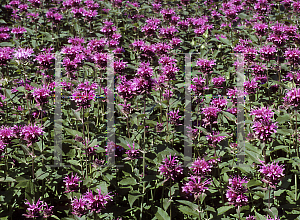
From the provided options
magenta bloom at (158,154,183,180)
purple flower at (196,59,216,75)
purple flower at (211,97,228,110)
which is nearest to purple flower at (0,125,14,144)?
magenta bloom at (158,154,183,180)

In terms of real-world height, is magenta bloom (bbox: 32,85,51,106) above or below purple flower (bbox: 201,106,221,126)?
above

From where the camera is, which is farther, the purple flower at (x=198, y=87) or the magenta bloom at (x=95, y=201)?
the purple flower at (x=198, y=87)

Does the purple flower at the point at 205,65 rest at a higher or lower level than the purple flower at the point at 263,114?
higher

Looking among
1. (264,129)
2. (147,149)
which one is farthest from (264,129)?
(147,149)

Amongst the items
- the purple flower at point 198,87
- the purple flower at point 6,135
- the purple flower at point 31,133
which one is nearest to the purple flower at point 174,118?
the purple flower at point 198,87

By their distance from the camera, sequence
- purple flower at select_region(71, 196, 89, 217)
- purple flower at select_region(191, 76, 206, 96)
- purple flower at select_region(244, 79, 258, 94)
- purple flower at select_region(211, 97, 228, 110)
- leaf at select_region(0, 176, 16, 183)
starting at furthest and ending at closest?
1. purple flower at select_region(244, 79, 258, 94)
2. purple flower at select_region(191, 76, 206, 96)
3. purple flower at select_region(211, 97, 228, 110)
4. leaf at select_region(0, 176, 16, 183)
5. purple flower at select_region(71, 196, 89, 217)

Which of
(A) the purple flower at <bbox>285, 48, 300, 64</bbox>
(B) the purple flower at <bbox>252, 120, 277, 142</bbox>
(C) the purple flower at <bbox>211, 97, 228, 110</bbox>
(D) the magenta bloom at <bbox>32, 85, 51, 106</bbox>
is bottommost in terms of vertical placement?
(B) the purple flower at <bbox>252, 120, 277, 142</bbox>

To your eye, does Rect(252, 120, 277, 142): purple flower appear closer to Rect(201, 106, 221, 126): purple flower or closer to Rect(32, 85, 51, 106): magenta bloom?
Rect(201, 106, 221, 126): purple flower

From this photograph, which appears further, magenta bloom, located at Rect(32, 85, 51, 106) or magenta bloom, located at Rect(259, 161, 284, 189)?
magenta bloom, located at Rect(32, 85, 51, 106)

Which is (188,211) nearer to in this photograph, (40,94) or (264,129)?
(264,129)

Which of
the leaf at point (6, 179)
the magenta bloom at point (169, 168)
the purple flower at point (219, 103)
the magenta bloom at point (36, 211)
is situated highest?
the purple flower at point (219, 103)

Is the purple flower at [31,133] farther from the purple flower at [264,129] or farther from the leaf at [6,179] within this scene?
the purple flower at [264,129]

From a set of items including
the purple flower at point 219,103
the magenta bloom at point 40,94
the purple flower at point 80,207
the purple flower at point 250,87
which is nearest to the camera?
the purple flower at point 80,207

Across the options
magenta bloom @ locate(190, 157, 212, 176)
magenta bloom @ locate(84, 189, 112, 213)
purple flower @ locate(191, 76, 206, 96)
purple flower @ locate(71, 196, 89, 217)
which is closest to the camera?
magenta bloom @ locate(84, 189, 112, 213)
